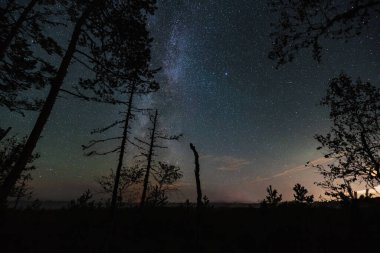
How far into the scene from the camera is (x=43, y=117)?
890 cm

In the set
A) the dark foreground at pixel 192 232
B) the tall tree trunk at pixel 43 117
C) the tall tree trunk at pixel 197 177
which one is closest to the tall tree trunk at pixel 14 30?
the tall tree trunk at pixel 43 117

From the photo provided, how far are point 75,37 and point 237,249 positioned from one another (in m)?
12.7

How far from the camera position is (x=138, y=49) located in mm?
10219

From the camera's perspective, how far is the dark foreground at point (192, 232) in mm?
10836

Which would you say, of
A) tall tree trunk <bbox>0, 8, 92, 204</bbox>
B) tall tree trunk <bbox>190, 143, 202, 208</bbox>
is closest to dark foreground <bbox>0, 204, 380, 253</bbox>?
tall tree trunk <bbox>190, 143, 202, 208</bbox>

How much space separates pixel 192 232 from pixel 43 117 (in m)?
12.3

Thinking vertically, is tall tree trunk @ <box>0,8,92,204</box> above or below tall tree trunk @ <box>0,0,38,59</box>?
below

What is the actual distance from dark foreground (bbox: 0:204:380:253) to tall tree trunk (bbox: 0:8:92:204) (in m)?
4.57

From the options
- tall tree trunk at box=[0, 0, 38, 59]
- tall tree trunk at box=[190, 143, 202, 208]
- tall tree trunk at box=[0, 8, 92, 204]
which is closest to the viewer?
tall tree trunk at box=[0, 8, 92, 204]

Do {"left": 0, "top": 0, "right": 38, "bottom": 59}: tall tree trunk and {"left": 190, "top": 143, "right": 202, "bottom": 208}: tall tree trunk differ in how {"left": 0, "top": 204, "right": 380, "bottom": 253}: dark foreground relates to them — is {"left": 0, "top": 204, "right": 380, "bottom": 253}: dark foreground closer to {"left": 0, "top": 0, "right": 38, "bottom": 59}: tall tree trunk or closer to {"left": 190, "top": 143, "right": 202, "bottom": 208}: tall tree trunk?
{"left": 190, "top": 143, "right": 202, "bottom": 208}: tall tree trunk

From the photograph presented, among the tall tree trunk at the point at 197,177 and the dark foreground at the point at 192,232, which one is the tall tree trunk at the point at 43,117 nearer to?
the dark foreground at the point at 192,232

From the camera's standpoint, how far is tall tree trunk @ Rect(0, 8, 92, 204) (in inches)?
311

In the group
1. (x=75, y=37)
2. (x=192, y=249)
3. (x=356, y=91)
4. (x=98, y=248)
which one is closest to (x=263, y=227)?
(x=192, y=249)

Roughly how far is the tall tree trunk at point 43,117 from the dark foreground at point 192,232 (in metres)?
4.57
